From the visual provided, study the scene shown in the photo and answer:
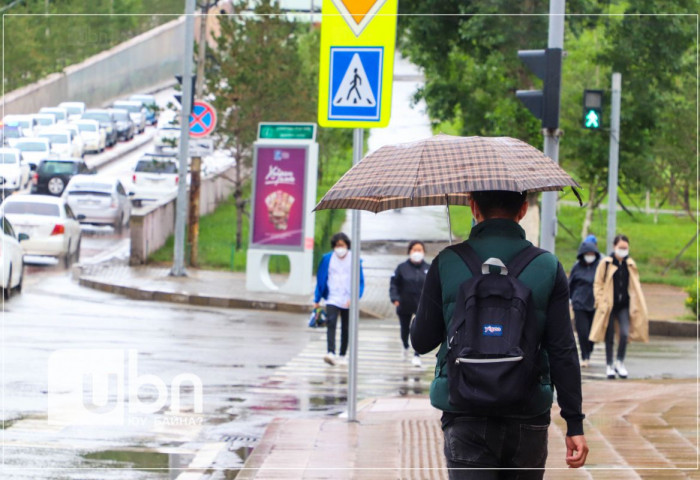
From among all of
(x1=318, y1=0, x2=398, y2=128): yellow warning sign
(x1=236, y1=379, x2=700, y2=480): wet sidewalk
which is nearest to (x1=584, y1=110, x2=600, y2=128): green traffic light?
(x1=236, y1=379, x2=700, y2=480): wet sidewalk

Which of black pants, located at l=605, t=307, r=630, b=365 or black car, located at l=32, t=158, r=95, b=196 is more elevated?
black car, located at l=32, t=158, r=95, b=196

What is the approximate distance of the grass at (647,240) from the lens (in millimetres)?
30406

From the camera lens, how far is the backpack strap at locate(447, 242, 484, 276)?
4.12 m

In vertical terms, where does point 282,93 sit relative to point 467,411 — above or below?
above

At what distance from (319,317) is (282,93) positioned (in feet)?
55.8

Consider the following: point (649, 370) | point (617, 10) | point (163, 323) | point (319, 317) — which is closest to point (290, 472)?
point (319, 317)

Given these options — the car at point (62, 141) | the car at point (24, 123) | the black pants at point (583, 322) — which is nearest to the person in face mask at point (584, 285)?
the black pants at point (583, 322)

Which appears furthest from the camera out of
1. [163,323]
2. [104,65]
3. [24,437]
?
[104,65]

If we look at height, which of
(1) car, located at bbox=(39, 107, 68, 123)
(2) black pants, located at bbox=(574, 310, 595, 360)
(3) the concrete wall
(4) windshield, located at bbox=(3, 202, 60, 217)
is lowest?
(2) black pants, located at bbox=(574, 310, 595, 360)

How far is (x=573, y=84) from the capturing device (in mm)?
32781

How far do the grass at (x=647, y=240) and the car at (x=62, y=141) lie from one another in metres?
10.4

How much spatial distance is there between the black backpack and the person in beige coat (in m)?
10.0

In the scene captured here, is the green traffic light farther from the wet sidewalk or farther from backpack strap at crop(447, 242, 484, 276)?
backpack strap at crop(447, 242, 484, 276)

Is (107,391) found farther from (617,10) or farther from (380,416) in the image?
(617,10)
